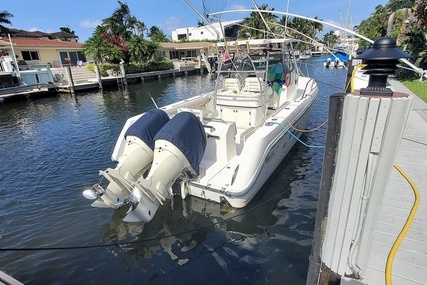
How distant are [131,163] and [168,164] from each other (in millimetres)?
650

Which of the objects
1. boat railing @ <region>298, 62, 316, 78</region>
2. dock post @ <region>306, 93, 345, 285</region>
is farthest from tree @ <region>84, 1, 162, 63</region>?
dock post @ <region>306, 93, 345, 285</region>

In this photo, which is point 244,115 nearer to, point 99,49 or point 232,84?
point 232,84

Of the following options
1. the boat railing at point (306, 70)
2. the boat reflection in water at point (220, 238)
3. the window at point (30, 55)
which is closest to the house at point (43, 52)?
the window at point (30, 55)

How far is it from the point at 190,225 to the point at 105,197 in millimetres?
1361

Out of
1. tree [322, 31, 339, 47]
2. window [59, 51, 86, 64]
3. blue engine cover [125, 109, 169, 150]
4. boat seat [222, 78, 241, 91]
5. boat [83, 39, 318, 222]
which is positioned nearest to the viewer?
boat [83, 39, 318, 222]

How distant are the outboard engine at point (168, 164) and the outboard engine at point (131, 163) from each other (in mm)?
318

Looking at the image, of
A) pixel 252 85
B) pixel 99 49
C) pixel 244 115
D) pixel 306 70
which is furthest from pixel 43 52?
pixel 244 115

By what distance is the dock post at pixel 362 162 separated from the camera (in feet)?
5.15

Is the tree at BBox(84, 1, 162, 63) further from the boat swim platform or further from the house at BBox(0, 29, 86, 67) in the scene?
the boat swim platform

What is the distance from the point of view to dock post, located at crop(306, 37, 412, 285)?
1.57 metres

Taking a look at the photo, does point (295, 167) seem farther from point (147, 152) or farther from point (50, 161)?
point (50, 161)

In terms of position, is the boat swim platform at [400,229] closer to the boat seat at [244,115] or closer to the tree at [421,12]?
the boat seat at [244,115]

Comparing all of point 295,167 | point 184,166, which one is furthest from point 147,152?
point 295,167

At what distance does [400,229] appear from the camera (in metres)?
2.85
